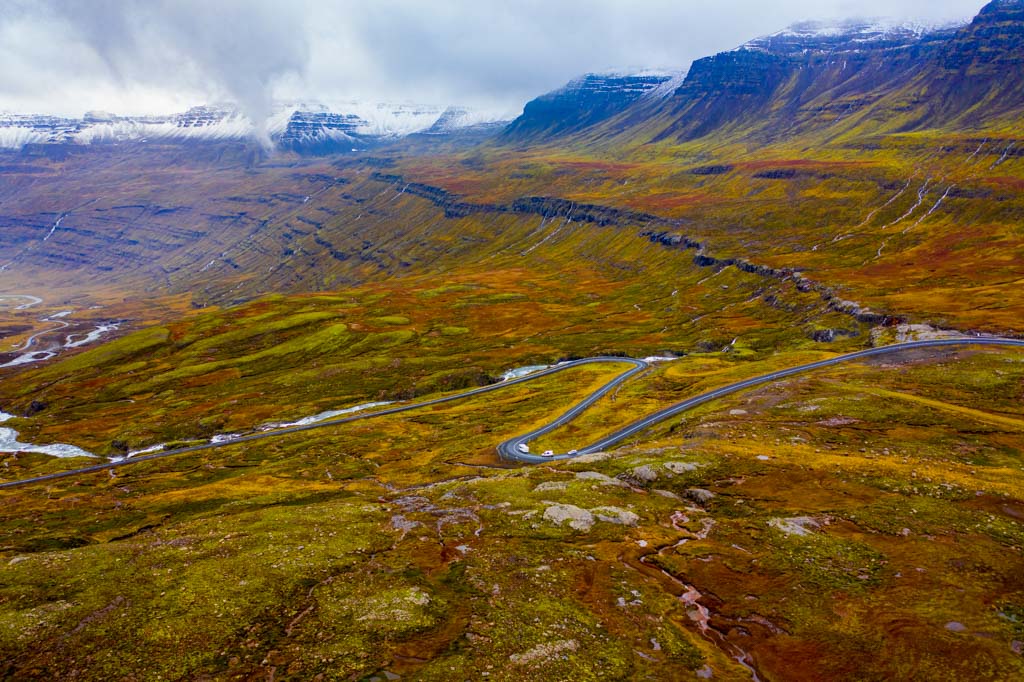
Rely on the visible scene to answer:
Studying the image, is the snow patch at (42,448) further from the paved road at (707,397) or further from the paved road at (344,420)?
the paved road at (707,397)

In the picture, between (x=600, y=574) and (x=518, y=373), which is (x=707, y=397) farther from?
(x=600, y=574)

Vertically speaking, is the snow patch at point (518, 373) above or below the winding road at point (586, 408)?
below

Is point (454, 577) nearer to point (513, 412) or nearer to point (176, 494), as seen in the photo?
point (176, 494)

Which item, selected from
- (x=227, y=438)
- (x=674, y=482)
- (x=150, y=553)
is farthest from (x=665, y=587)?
(x=227, y=438)

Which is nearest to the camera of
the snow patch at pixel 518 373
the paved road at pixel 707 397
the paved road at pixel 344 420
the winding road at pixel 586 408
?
the paved road at pixel 707 397

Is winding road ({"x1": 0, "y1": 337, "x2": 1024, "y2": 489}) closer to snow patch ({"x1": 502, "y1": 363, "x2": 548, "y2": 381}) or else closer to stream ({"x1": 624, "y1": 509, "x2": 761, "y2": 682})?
snow patch ({"x1": 502, "y1": 363, "x2": 548, "y2": 381})

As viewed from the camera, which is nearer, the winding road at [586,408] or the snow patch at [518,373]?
the winding road at [586,408]

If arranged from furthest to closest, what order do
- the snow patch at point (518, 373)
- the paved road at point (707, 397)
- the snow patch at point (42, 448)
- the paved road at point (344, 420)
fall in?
1. the snow patch at point (518, 373)
2. the snow patch at point (42, 448)
3. the paved road at point (344, 420)
4. the paved road at point (707, 397)

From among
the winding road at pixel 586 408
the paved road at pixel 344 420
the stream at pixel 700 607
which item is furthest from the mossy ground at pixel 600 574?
the paved road at pixel 344 420
